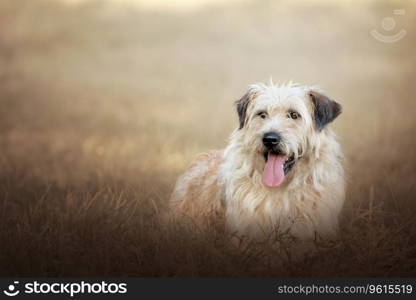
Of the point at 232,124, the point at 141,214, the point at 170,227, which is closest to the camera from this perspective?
the point at 170,227

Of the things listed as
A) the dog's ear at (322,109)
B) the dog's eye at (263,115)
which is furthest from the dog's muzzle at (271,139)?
the dog's ear at (322,109)

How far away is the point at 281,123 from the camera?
7.10 m

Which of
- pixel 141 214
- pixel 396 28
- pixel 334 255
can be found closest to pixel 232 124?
pixel 396 28

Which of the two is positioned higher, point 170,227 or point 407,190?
point 407,190

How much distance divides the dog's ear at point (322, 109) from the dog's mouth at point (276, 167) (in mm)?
474

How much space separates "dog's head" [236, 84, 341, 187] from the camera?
22.9ft

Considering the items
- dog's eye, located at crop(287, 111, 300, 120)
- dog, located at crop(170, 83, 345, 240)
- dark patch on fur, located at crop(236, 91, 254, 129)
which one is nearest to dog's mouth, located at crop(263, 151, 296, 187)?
dog, located at crop(170, 83, 345, 240)

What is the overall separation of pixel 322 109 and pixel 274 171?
0.79 meters

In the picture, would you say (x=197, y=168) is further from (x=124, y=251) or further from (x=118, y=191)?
(x=124, y=251)

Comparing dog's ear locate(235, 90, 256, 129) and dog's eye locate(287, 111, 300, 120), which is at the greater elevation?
dog's ear locate(235, 90, 256, 129)

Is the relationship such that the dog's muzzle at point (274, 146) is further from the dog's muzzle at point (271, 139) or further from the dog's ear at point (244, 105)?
the dog's ear at point (244, 105)

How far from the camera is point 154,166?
34.7 feet

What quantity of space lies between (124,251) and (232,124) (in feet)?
18.6

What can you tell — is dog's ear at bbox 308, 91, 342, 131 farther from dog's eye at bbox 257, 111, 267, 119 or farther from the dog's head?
A: dog's eye at bbox 257, 111, 267, 119
